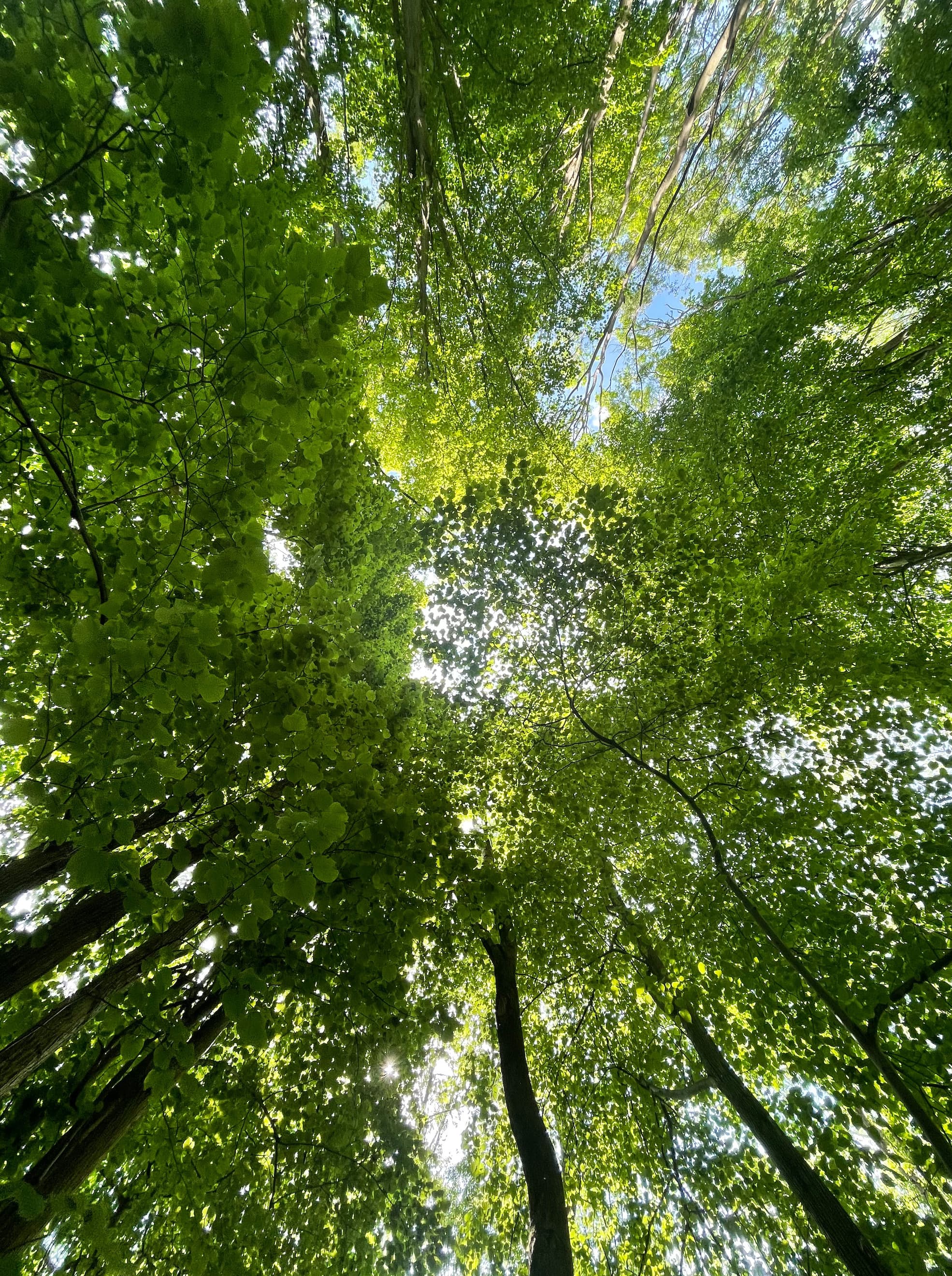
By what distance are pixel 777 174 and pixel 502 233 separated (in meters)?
6.84

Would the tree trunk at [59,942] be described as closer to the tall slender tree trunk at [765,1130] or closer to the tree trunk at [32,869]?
the tree trunk at [32,869]

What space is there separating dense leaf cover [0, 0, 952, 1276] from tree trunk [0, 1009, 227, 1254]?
0.11ft

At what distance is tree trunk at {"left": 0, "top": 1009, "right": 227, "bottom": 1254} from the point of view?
2.65m

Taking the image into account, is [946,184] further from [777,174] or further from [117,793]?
[117,793]

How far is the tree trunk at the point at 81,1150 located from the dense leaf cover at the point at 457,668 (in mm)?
34

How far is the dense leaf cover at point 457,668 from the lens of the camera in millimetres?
1806

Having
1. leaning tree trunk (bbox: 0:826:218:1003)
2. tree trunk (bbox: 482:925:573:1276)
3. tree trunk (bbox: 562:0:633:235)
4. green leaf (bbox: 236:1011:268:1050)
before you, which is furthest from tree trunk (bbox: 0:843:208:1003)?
tree trunk (bbox: 562:0:633:235)

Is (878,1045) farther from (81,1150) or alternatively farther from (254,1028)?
(81,1150)

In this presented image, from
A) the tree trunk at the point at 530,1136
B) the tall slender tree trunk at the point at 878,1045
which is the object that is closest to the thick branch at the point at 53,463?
the tall slender tree trunk at the point at 878,1045

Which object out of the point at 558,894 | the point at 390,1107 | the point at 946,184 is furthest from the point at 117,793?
the point at 946,184

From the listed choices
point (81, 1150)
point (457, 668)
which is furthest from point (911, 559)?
point (81, 1150)

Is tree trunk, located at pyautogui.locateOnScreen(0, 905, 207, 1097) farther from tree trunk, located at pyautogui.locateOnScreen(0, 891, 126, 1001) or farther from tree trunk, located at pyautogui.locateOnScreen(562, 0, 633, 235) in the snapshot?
tree trunk, located at pyautogui.locateOnScreen(562, 0, 633, 235)

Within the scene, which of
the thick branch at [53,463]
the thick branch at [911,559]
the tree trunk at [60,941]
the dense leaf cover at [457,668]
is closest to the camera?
the thick branch at [53,463]

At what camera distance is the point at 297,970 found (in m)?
3.53
